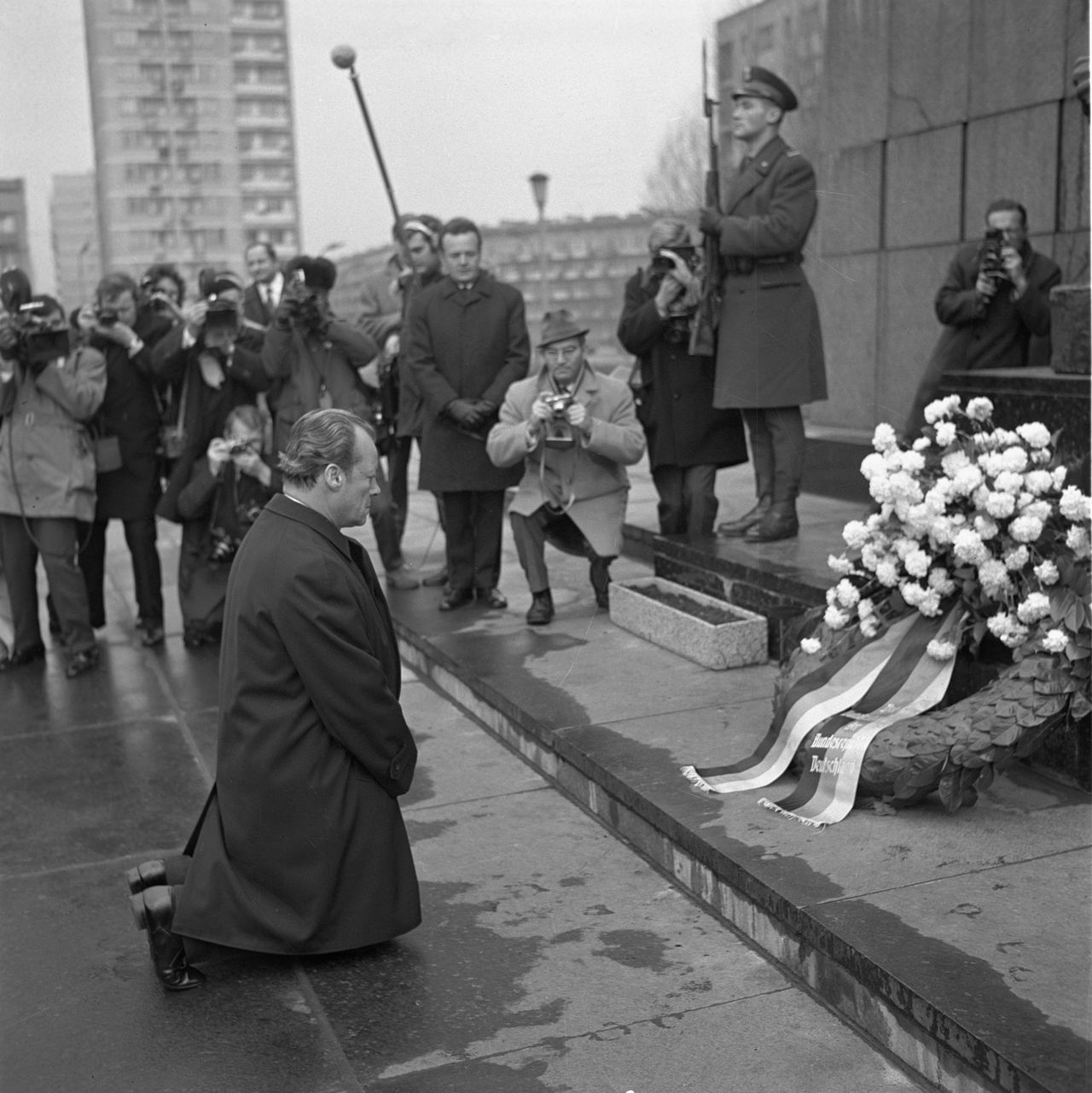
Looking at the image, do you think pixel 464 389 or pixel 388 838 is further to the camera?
pixel 464 389

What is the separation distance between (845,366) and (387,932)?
7.02m

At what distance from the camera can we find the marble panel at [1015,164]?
26.0 feet

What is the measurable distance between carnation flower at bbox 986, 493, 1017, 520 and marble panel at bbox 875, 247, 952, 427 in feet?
15.9

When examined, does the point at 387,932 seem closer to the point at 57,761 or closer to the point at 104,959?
the point at 104,959

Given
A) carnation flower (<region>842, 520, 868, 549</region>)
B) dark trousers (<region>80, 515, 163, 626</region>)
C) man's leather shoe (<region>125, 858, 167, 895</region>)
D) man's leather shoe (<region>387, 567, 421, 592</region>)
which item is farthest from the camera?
man's leather shoe (<region>387, 567, 421, 592</region>)

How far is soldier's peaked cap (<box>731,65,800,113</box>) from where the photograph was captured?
6.15m

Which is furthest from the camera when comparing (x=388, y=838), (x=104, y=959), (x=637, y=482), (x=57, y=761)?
(x=637, y=482)

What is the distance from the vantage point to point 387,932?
11.3 ft

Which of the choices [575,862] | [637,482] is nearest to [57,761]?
[575,862]

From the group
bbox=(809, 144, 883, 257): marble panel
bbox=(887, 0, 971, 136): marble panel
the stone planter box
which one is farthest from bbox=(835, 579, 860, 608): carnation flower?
bbox=(809, 144, 883, 257): marble panel

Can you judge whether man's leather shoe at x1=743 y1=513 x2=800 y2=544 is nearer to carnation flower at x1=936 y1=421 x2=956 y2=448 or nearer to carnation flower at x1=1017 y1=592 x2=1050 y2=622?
carnation flower at x1=936 y1=421 x2=956 y2=448

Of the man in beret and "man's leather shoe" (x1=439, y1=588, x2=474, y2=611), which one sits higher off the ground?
the man in beret

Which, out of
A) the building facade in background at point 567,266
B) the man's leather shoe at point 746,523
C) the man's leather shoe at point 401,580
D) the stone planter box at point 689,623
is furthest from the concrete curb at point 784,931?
the building facade in background at point 567,266

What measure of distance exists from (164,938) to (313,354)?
4.40 m
